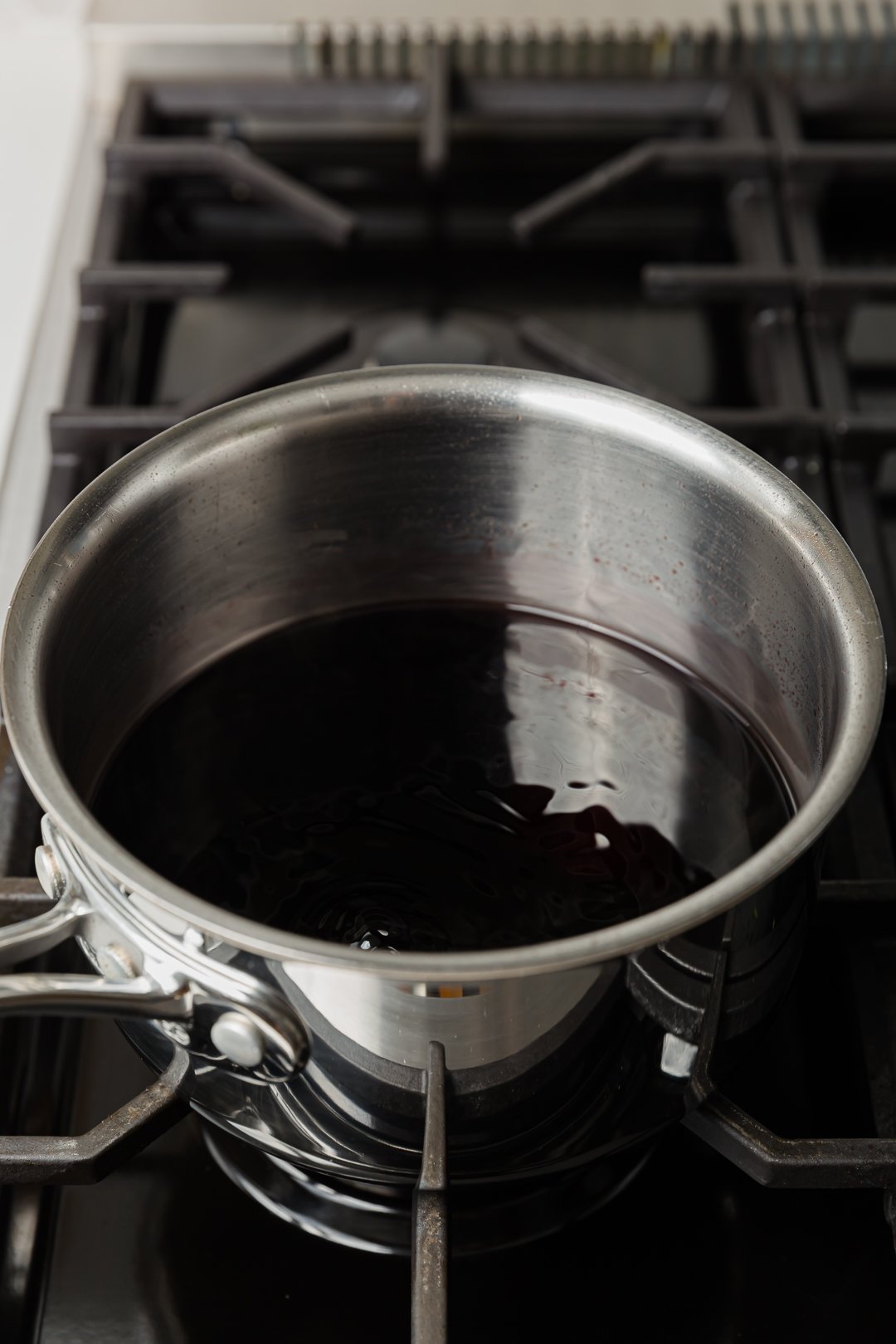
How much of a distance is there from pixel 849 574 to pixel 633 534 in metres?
0.12

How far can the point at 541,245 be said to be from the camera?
0.80 metres

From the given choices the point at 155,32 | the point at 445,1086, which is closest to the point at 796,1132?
the point at 445,1086

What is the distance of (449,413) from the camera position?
1.70 ft

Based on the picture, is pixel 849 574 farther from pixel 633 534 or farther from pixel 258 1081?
pixel 258 1081

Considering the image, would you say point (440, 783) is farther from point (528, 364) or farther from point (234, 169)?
point (234, 169)

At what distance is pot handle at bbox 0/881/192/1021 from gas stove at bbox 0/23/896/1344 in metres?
0.07

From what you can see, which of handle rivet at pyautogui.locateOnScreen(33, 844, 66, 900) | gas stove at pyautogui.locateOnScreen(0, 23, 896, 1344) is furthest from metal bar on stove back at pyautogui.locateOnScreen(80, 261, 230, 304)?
handle rivet at pyautogui.locateOnScreen(33, 844, 66, 900)

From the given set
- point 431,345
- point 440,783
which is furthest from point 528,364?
point 440,783

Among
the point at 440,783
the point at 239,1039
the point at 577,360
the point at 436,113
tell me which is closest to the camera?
the point at 239,1039

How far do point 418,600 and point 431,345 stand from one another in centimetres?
18

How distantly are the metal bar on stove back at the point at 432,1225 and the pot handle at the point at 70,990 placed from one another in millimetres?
68

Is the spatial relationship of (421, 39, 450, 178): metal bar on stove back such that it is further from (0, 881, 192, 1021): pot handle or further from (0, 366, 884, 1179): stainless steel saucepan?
(0, 881, 192, 1021): pot handle

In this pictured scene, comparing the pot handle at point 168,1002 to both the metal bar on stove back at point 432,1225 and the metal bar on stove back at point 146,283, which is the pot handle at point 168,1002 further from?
the metal bar on stove back at point 146,283

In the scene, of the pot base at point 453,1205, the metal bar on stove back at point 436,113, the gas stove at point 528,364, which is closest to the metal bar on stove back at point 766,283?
the gas stove at point 528,364
